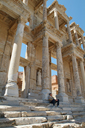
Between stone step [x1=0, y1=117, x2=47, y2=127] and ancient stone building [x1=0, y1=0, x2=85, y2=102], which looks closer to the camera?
stone step [x1=0, y1=117, x2=47, y2=127]

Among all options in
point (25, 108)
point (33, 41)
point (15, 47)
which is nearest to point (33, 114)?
point (25, 108)

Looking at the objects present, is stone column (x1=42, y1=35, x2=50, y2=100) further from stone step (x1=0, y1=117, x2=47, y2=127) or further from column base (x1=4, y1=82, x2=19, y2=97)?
stone step (x1=0, y1=117, x2=47, y2=127)

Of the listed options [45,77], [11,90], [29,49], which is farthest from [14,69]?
[29,49]

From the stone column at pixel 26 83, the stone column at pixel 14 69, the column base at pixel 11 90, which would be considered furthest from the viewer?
the stone column at pixel 26 83

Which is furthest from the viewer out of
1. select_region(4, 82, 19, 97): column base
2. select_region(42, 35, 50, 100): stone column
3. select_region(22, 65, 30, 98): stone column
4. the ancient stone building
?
select_region(22, 65, 30, 98): stone column

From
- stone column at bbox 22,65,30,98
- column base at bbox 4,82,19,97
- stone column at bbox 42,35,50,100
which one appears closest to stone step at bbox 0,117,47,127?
column base at bbox 4,82,19,97

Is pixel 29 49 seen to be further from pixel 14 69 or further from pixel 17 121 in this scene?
pixel 17 121

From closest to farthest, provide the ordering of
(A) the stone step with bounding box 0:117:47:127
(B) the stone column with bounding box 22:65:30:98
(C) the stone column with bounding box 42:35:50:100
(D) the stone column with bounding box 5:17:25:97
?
(A) the stone step with bounding box 0:117:47:127 < (D) the stone column with bounding box 5:17:25:97 < (C) the stone column with bounding box 42:35:50:100 < (B) the stone column with bounding box 22:65:30:98

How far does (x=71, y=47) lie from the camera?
15.3 m

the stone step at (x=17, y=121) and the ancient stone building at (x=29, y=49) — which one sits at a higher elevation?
the ancient stone building at (x=29, y=49)

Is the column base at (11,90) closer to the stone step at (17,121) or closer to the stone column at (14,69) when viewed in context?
the stone column at (14,69)

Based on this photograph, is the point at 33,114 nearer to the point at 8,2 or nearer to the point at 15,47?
the point at 15,47

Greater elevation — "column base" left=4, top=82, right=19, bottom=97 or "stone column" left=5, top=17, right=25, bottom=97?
"stone column" left=5, top=17, right=25, bottom=97

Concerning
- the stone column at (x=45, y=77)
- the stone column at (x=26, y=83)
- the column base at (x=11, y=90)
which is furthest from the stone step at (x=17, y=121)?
the stone column at (x=26, y=83)
